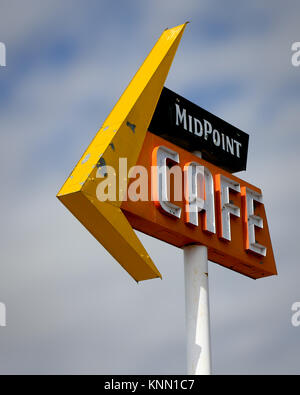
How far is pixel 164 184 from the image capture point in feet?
60.5

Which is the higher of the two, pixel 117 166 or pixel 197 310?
pixel 117 166

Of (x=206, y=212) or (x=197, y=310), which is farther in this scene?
(x=206, y=212)

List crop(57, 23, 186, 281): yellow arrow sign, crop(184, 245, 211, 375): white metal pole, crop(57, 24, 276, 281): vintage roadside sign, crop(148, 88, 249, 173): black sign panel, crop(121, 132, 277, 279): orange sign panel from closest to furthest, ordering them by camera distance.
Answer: crop(57, 23, 186, 281): yellow arrow sign → crop(57, 24, 276, 281): vintage roadside sign → crop(184, 245, 211, 375): white metal pole → crop(121, 132, 277, 279): orange sign panel → crop(148, 88, 249, 173): black sign panel

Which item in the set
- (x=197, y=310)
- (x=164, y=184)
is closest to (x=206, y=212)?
(x=164, y=184)

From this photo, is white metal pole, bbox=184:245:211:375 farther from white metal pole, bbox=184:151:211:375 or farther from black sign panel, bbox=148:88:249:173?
black sign panel, bbox=148:88:249:173

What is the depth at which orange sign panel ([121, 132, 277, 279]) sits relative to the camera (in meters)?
18.2

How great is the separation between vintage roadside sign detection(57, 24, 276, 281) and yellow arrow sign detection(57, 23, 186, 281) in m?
0.02

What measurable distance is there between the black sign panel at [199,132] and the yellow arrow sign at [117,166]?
725 mm

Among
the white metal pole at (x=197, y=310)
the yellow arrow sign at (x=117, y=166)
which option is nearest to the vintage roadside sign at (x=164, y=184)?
the yellow arrow sign at (x=117, y=166)

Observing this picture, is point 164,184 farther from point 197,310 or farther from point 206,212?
point 197,310

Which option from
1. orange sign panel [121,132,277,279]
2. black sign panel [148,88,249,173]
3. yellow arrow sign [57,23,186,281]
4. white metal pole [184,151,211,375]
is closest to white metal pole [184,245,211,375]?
white metal pole [184,151,211,375]

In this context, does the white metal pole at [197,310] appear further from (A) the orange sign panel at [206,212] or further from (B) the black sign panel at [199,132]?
(B) the black sign panel at [199,132]

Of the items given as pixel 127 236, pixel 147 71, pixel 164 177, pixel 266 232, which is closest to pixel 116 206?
pixel 127 236

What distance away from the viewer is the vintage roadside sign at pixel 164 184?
17.1 metres
